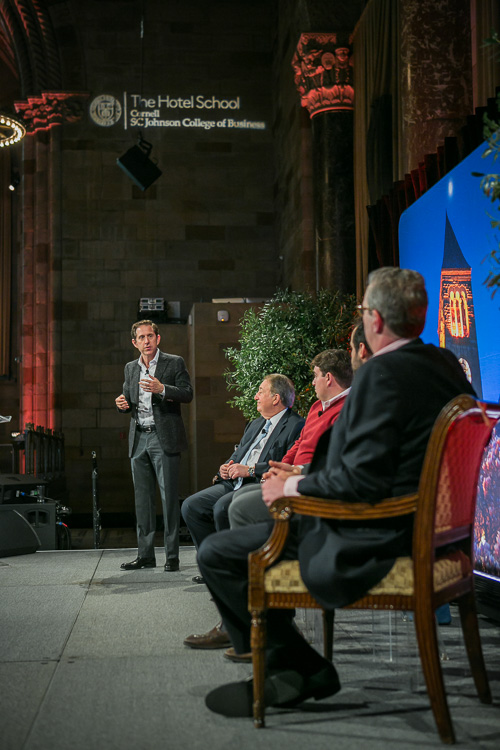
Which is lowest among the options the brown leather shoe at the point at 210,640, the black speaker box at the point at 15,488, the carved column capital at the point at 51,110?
the brown leather shoe at the point at 210,640

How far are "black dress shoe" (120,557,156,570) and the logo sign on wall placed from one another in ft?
31.9

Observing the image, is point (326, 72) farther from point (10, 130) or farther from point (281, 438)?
point (281, 438)

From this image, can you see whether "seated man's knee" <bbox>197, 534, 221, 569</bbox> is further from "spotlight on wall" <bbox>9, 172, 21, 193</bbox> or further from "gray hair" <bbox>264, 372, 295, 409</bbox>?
"spotlight on wall" <bbox>9, 172, 21, 193</bbox>

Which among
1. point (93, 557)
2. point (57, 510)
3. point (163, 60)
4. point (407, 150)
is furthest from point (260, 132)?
point (93, 557)

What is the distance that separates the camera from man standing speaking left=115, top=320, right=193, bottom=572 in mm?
5074

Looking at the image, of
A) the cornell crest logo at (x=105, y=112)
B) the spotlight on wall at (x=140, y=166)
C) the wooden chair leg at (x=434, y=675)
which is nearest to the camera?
the wooden chair leg at (x=434, y=675)

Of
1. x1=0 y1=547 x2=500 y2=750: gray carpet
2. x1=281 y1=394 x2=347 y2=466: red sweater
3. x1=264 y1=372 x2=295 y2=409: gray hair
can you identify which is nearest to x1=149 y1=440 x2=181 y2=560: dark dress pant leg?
x1=0 y1=547 x2=500 y2=750: gray carpet

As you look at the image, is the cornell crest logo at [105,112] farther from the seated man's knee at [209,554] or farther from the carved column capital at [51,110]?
the seated man's knee at [209,554]

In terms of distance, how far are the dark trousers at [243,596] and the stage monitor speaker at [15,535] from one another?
12.8 feet

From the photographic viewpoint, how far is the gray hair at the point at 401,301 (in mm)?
2205

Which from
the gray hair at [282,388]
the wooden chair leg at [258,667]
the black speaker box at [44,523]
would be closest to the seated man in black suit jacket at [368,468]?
the wooden chair leg at [258,667]

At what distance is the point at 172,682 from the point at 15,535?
12.1 feet

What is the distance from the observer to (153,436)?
5.16 meters

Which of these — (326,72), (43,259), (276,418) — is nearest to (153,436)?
(276,418)
